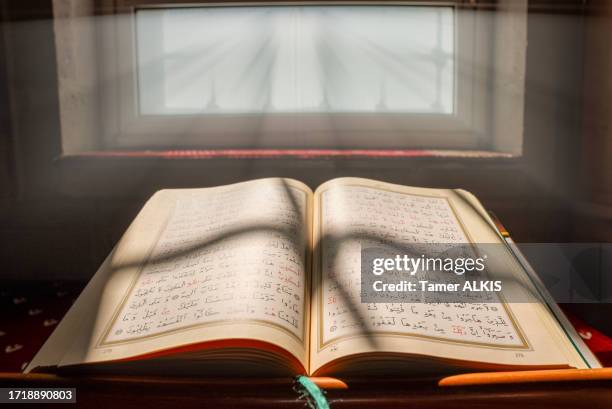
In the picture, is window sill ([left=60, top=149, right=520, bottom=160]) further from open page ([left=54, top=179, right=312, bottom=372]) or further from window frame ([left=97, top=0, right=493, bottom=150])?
open page ([left=54, top=179, right=312, bottom=372])

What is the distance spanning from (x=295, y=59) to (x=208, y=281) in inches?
45.2

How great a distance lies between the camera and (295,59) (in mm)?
1748

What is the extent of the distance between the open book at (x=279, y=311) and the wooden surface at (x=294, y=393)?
0.08ft

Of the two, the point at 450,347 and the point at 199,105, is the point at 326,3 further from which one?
the point at 450,347

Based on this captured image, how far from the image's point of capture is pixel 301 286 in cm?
75

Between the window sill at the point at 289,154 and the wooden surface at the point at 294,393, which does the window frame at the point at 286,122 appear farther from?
the wooden surface at the point at 294,393

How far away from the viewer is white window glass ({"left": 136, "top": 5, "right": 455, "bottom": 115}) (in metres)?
1.72

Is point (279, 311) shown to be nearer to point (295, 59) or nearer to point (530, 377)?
point (530, 377)

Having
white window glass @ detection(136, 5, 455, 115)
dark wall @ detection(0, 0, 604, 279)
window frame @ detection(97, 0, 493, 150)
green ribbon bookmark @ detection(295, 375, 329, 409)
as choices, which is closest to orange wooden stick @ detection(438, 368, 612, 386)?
green ribbon bookmark @ detection(295, 375, 329, 409)

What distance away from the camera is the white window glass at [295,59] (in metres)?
1.72

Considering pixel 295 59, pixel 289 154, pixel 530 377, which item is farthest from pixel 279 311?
pixel 295 59

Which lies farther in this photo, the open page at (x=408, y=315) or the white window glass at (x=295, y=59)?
the white window glass at (x=295, y=59)

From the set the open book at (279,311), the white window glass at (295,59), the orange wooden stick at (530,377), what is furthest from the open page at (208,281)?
the white window glass at (295,59)

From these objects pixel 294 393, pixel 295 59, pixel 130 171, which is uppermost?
pixel 295 59
